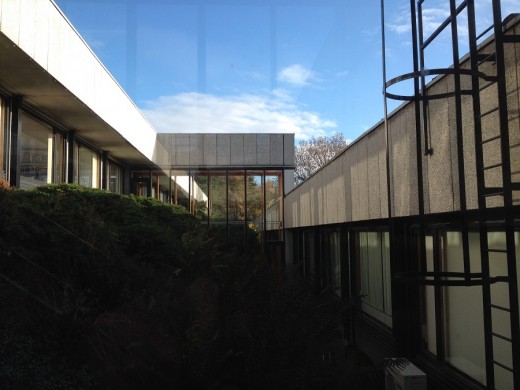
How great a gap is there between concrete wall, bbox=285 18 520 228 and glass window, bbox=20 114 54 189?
19.2 ft

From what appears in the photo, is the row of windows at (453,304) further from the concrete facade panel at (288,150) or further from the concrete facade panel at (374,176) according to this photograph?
the concrete facade panel at (288,150)

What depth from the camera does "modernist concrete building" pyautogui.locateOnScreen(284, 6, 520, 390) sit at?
281cm

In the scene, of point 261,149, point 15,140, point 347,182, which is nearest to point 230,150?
point 261,149

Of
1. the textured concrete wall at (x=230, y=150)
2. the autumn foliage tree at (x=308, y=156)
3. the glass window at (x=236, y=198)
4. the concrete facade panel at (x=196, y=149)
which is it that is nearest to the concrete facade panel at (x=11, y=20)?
the textured concrete wall at (x=230, y=150)

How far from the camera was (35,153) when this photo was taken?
33.4ft

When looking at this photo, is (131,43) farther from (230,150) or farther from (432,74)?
(230,150)

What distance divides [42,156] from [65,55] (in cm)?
289

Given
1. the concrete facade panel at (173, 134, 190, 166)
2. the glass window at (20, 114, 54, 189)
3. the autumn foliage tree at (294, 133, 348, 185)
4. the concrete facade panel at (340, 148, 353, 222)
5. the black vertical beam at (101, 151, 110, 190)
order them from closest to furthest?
1. the concrete facade panel at (340, 148, 353, 222)
2. the glass window at (20, 114, 54, 189)
3. the black vertical beam at (101, 151, 110, 190)
4. the concrete facade panel at (173, 134, 190, 166)
5. the autumn foliage tree at (294, 133, 348, 185)

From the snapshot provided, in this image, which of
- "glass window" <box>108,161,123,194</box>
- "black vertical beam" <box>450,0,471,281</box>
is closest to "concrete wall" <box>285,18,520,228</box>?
"black vertical beam" <box>450,0,471,281</box>

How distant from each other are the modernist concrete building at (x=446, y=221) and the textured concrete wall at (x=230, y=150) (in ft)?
32.7

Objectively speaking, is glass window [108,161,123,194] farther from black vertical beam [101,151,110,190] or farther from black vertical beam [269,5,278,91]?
black vertical beam [269,5,278,91]

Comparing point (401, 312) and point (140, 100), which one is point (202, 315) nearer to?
point (401, 312)

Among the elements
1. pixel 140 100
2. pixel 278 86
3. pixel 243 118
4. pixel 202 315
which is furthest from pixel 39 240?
pixel 243 118

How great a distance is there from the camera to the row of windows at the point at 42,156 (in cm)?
901
